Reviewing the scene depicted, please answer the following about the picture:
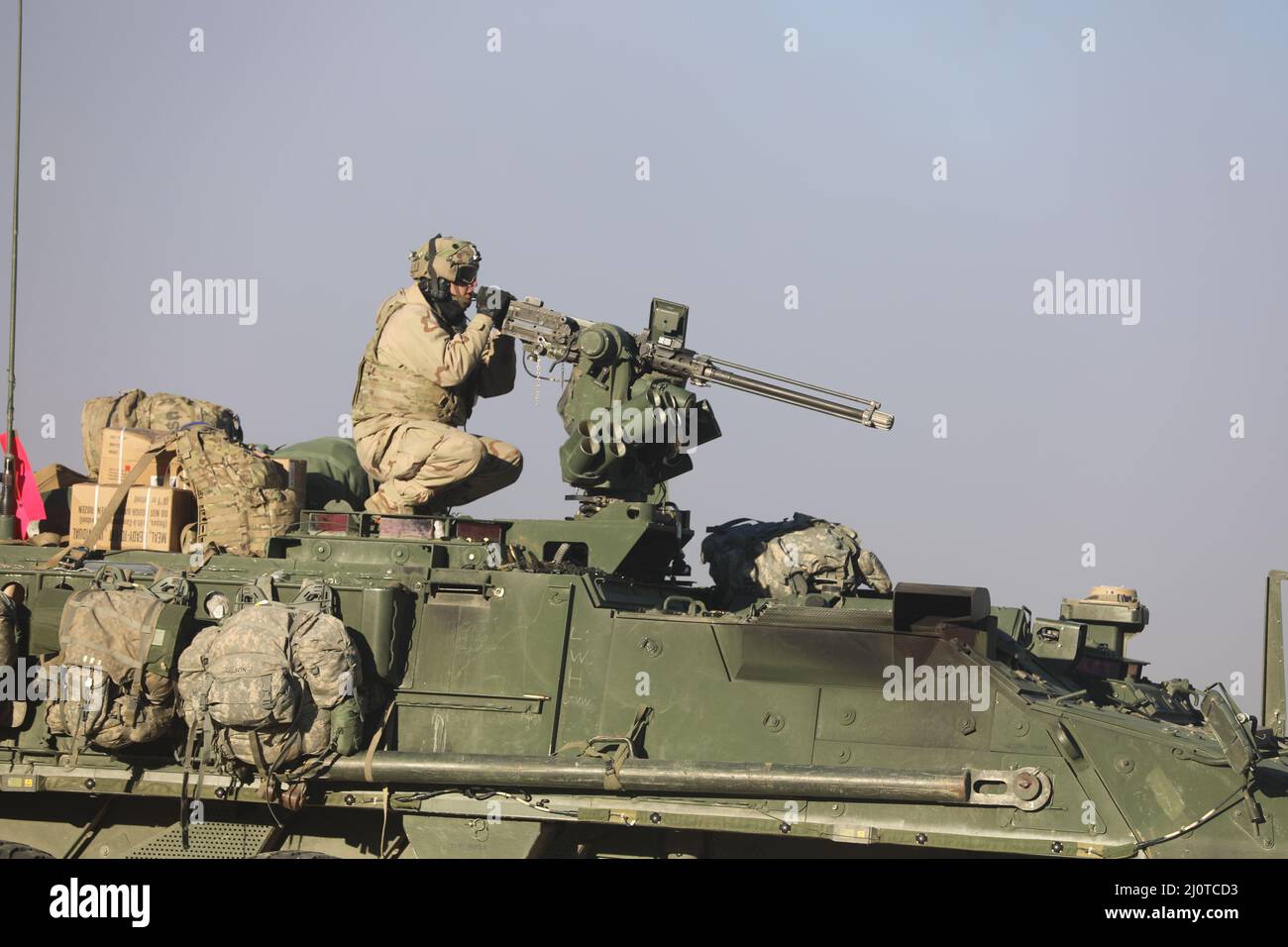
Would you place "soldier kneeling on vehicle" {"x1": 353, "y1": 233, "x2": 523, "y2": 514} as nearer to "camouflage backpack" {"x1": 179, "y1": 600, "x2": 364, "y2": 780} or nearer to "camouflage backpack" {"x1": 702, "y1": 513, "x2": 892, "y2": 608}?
"camouflage backpack" {"x1": 702, "y1": 513, "x2": 892, "y2": 608}

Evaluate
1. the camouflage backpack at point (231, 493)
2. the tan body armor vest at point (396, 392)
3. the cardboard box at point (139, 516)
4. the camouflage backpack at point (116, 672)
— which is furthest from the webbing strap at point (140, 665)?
the tan body armor vest at point (396, 392)

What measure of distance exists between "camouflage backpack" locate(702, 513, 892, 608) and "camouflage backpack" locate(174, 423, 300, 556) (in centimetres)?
374

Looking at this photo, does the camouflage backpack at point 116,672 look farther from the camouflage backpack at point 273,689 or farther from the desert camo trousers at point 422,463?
the desert camo trousers at point 422,463

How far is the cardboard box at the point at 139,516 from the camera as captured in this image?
1259cm

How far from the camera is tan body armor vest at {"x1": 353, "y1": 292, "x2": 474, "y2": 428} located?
13.2 meters

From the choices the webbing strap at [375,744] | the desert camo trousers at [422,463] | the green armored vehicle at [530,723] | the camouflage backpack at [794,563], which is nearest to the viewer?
the green armored vehicle at [530,723]

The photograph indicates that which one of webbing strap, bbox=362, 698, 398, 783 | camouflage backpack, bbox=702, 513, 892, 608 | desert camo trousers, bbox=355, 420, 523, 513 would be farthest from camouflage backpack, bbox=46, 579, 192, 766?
camouflage backpack, bbox=702, 513, 892, 608

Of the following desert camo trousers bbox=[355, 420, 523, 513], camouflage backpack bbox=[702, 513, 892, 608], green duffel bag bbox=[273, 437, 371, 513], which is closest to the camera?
desert camo trousers bbox=[355, 420, 523, 513]

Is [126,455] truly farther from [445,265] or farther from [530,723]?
[530,723]

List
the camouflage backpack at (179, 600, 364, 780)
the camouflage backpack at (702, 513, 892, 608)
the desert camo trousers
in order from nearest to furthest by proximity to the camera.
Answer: the camouflage backpack at (179, 600, 364, 780) → the desert camo trousers → the camouflage backpack at (702, 513, 892, 608)

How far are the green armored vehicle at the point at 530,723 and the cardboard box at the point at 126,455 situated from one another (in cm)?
102

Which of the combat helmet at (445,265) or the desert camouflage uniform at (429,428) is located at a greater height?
the combat helmet at (445,265)
